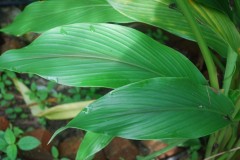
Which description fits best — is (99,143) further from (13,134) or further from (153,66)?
(13,134)

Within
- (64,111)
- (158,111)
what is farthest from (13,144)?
(158,111)

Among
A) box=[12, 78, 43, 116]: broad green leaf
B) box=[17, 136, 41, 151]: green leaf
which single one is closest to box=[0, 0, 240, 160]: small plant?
box=[17, 136, 41, 151]: green leaf

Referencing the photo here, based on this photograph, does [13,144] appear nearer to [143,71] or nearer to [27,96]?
[27,96]

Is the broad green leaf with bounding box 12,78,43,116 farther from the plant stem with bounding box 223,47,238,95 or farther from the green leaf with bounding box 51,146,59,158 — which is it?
the plant stem with bounding box 223,47,238,95

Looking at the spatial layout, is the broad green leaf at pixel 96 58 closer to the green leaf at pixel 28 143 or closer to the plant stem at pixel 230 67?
the plant stem at pixel 230 67

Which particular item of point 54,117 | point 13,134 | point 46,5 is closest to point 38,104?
point 54,117
